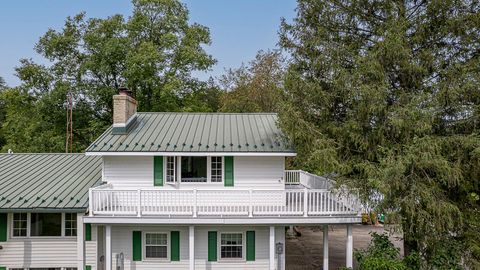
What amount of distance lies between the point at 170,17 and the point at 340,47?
70.2 ft

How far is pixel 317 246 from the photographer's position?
2039cm

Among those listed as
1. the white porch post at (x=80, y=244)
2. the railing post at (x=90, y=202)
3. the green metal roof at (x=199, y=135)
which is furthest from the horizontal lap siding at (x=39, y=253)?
the green metal roof at (x=199, y=135)

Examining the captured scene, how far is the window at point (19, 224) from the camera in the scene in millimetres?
13281

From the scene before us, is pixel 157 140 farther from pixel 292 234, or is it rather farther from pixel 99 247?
pixel 292 234

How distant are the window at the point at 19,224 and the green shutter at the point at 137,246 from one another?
151 inches

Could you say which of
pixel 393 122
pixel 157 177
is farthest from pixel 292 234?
pixel 393 122

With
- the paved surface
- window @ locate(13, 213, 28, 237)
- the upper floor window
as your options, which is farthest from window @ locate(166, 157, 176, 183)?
the paved surface

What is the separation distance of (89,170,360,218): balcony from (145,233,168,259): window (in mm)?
1875

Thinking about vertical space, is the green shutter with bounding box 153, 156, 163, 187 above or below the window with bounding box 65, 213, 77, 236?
above

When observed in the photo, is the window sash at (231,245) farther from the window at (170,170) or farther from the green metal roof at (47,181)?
the green metal roof at (47,181)

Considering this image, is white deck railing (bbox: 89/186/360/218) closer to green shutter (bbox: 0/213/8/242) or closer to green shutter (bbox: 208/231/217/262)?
green shutter (bbox: 208/231/217/262)

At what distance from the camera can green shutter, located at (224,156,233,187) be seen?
46.9 feet

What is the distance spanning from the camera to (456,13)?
40.1ft

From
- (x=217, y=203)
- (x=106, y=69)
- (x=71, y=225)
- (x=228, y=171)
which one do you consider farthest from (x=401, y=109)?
(x=106, y=69)
